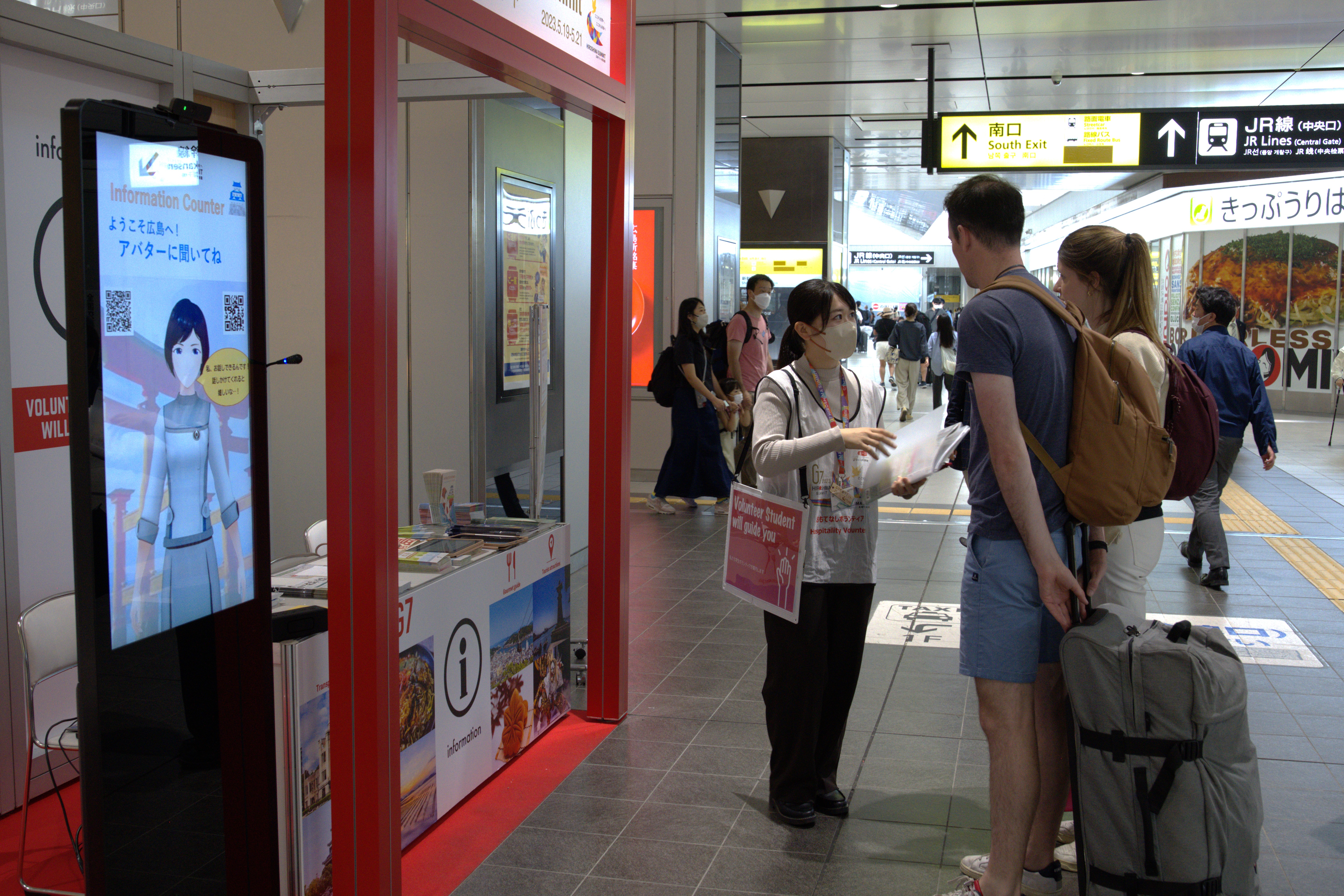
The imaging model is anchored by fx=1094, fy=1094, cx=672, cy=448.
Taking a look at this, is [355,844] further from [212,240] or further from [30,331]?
[30,331]

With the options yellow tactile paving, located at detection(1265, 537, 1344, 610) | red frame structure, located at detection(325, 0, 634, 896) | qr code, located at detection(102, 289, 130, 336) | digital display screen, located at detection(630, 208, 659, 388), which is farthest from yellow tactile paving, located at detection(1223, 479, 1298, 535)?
qr code, located at detection(102, 289, 130, 336)

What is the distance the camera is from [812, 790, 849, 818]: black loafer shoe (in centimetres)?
335

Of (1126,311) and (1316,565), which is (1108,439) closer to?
(1126,311)

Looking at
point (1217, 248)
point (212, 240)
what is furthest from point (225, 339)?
point (1217, 248)

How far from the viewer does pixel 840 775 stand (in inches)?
146

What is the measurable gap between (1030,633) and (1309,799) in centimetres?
166

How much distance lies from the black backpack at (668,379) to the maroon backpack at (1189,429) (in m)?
5.53

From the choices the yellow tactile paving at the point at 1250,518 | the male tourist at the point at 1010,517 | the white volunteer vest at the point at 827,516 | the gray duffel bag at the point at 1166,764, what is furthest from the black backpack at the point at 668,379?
the gray duffel bag at the point at 1166,764

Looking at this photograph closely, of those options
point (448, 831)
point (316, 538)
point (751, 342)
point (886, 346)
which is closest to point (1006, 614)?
point (448, 831)

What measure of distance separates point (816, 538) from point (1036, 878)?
105 cm

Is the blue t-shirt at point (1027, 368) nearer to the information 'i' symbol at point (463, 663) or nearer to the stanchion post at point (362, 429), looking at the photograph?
the stanchion post at point (362, 429)

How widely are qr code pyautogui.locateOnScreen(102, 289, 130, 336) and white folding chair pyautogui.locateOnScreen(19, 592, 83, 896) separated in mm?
979

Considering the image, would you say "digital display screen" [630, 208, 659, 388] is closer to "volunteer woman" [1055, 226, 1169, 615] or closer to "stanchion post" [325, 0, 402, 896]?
"volunteer woman" [1055, 226, 1169, 615]

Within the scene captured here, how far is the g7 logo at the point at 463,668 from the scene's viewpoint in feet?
10.9
